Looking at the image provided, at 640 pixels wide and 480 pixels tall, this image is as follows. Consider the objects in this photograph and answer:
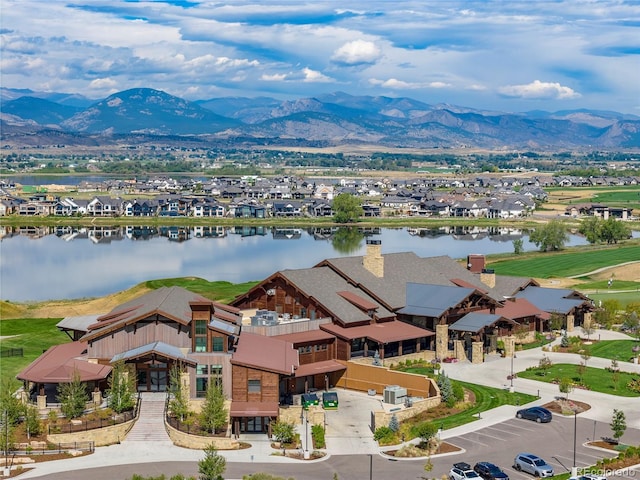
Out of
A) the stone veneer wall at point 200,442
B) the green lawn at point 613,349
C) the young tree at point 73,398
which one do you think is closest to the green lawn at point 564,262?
the green lawn at point 613,349

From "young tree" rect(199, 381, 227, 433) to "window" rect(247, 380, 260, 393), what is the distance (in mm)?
1752

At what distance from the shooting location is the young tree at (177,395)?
29922 mm

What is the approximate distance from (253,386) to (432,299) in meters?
13.9

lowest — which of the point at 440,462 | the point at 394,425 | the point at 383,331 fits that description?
the point at 440,462

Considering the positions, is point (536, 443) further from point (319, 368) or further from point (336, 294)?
point (336, 294)

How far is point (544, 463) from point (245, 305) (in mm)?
20411

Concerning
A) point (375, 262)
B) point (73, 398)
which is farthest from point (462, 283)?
point (73, 398)

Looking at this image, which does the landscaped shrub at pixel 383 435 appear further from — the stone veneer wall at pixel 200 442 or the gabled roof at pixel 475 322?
the gabled roof at pixel 475 322

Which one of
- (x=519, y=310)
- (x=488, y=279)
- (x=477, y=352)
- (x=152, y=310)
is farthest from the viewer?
Answer: (x=488, y=279)

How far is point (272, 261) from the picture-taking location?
311 ft

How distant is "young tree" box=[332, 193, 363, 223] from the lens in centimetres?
14250

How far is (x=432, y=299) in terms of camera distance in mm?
42719

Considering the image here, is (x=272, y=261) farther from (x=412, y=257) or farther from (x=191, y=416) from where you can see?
(x=191, y=416)

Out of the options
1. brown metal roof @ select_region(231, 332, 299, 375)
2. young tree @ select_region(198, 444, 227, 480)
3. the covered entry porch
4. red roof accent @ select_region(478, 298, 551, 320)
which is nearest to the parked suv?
young tree @ select_region(198, 444, 227, 480)
